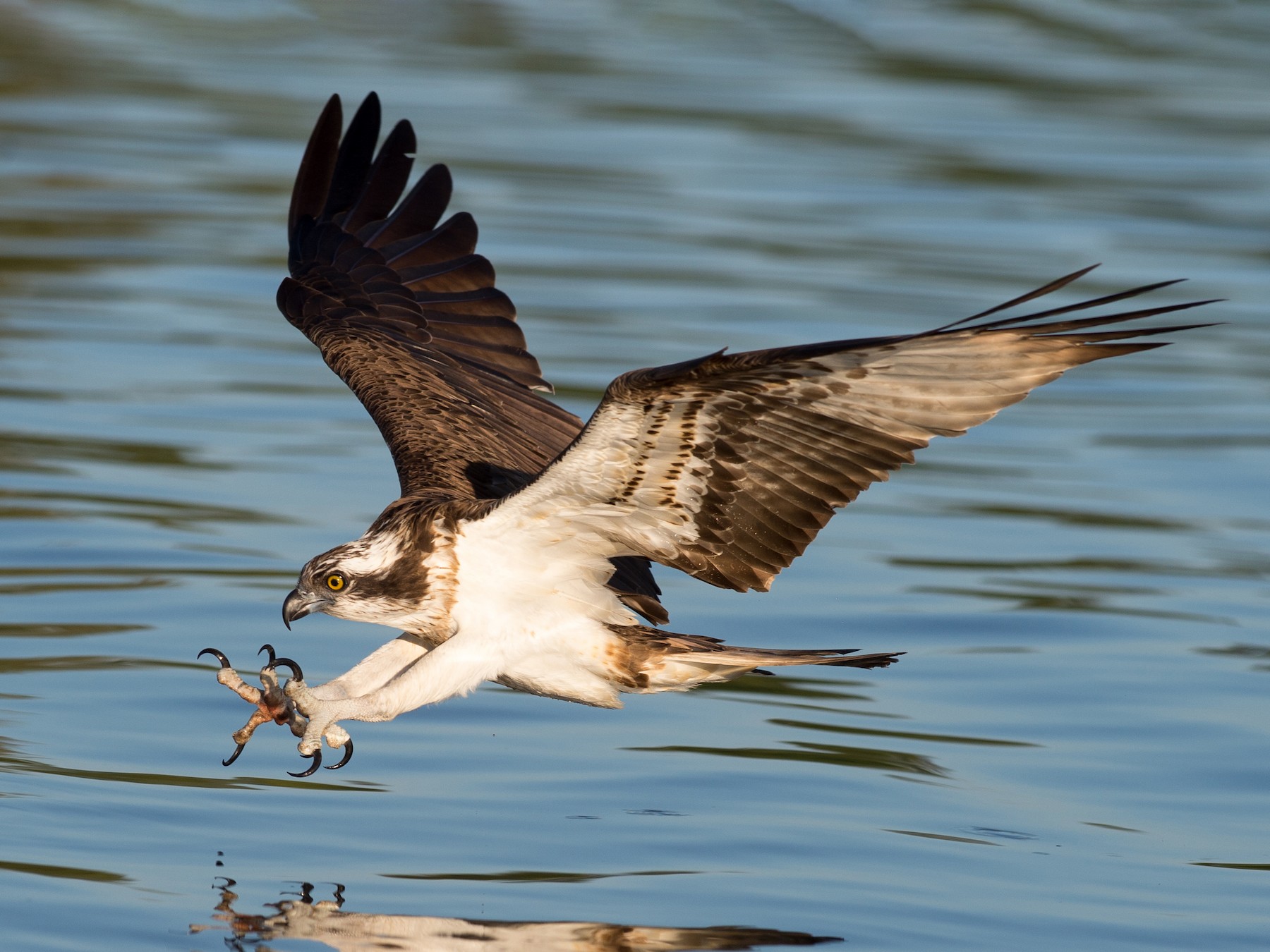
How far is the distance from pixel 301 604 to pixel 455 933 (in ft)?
4.52

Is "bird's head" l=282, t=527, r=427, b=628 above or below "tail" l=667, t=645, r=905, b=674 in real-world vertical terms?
above

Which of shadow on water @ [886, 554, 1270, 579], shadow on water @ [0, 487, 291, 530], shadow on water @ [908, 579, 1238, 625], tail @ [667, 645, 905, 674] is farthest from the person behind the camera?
shadow on water @ [0, 487, 291, 530]

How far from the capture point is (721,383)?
678 cm

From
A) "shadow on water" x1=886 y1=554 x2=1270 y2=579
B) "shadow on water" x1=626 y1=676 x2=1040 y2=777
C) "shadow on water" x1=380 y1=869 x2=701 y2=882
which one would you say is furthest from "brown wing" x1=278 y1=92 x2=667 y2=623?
"shadow on water" x1=886 y1=554 x2=1270 y2=579

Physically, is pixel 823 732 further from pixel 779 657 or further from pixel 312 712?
pixel 312 712

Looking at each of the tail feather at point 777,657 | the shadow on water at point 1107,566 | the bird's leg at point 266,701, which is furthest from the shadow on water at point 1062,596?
the bird's leg at point 266,701

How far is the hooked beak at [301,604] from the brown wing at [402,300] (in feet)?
4.86

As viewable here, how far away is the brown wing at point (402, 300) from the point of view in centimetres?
955

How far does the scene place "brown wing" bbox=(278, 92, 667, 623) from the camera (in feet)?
31.3

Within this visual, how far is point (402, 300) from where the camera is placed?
406 inches

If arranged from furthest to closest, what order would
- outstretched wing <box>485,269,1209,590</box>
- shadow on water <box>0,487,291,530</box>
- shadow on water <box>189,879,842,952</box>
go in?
shadow on water <box>0,487,291,530</box>
shadow on water <box>189,879,842,952</box>
outstretched wing <box>485,269,1209,590</box>

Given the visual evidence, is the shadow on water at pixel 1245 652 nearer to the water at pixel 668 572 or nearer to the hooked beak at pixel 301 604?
the water at pixel 668 572

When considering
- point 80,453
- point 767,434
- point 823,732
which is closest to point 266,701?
point 767,434

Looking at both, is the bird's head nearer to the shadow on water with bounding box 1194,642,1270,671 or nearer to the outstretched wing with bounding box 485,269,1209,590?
the outstretched wing with bounding box 485,269,1209,590
